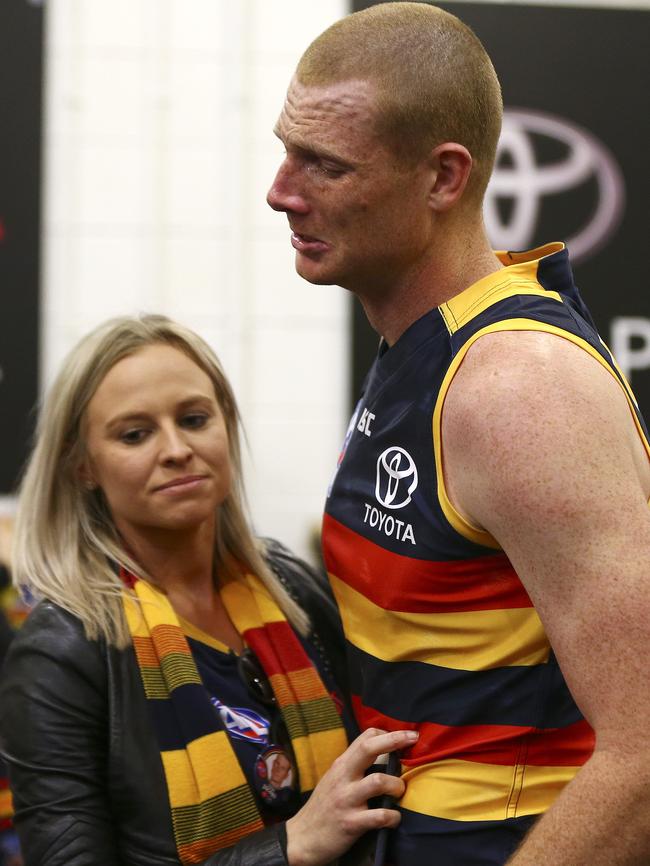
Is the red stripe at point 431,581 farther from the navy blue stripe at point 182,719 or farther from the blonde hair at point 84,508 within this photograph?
the blonde hair at point 84,508

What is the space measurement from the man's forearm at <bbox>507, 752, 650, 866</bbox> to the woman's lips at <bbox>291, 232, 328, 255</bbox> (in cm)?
61

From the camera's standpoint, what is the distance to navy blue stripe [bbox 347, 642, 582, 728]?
3.79 ft

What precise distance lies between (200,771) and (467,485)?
596 millimetres

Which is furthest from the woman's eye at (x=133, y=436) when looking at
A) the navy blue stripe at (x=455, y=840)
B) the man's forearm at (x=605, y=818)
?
the man's forearm at (x=605, y=818)

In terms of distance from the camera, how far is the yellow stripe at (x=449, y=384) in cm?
109

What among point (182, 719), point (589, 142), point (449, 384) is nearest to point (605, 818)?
point (449, 384)

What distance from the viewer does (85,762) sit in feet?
4.66

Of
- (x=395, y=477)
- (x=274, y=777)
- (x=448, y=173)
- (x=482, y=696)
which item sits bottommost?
(x=274, y=777)

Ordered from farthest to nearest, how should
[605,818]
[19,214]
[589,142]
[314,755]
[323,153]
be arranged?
[589,142] → [19,214] → [314,755] → [323,153] → [605,818]

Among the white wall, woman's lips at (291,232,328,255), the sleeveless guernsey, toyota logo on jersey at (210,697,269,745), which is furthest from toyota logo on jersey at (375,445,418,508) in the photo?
the white wall

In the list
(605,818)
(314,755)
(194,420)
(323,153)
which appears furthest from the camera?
(194,420)

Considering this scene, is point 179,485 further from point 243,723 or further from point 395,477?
point 395,477

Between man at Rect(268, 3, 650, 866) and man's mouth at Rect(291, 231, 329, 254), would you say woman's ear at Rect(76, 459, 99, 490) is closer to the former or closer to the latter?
man at Rect(268, 3, 650, 866)

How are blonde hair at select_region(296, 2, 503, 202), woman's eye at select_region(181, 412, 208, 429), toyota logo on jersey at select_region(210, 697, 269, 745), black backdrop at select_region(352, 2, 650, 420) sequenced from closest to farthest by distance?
blonde hair at select_region(296, 2, 503, 202) < toyota logo on jersey at select_region(210, 697, 269, 745) < woman's eye at select_region(181, 412, 208, 429) < black backdrop at select_region(352, 2, 650, 420)
